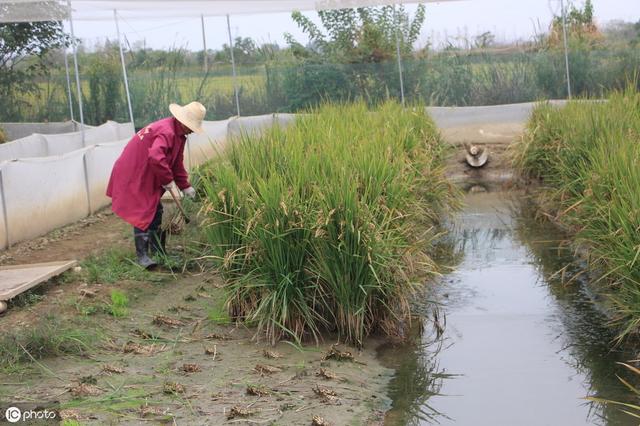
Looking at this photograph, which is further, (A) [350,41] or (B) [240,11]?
(A) [350,41]

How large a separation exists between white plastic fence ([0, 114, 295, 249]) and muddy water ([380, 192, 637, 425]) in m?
2.12

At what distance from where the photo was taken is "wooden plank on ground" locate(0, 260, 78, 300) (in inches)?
238

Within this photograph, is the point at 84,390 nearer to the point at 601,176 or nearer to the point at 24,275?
the point at 24,275

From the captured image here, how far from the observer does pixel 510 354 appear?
18.9ft

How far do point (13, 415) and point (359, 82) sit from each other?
12.4 m

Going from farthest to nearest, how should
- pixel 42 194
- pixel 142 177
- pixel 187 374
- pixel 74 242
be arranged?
pixel 42 194
pixel 74 242
pixel 142 177
pixel 187 374

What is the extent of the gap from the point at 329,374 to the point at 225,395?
63 centimetres

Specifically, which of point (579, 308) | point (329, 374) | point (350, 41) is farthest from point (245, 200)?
point (350, 41)

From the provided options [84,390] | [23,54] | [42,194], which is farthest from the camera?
[23,54]

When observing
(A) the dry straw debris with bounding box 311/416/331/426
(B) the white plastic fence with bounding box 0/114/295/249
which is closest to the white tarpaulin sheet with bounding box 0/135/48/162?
(B) the white plastic fence with bounding box 0/114/295/249

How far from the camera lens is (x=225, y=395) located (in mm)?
4676

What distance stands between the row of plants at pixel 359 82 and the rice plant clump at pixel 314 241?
9.01 metres

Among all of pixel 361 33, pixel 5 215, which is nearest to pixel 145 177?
pixel 5 215

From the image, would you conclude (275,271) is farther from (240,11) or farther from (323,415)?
(240,11)
